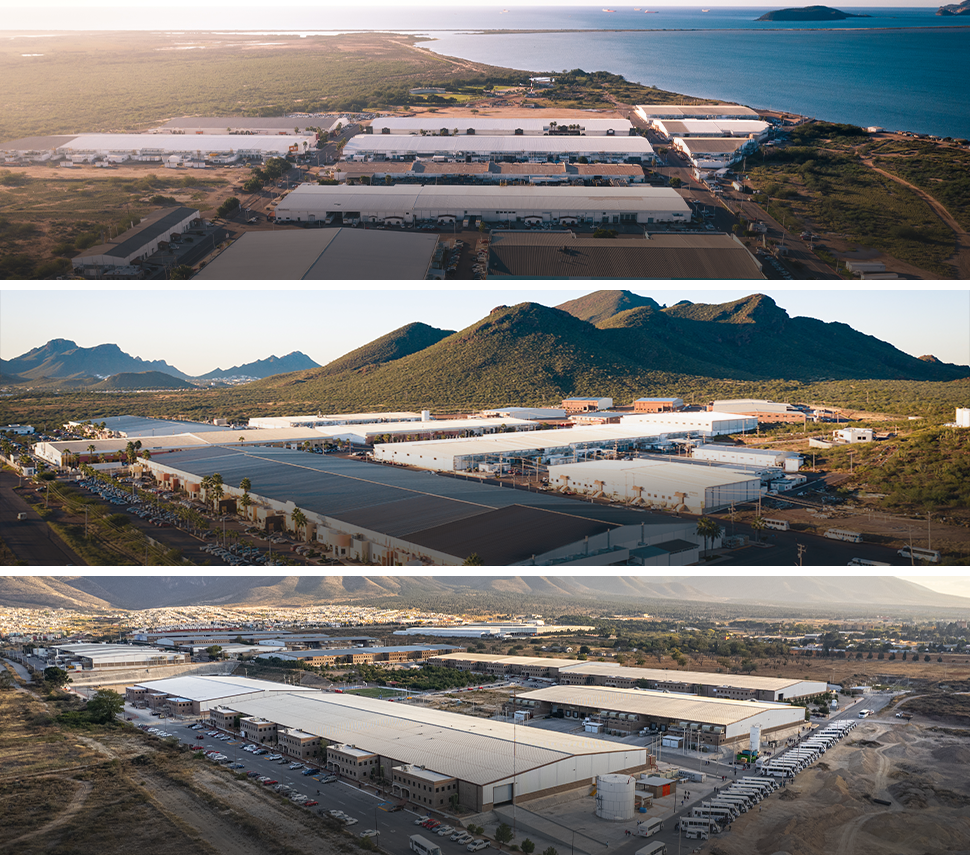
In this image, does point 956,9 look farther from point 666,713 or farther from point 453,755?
point 453,755

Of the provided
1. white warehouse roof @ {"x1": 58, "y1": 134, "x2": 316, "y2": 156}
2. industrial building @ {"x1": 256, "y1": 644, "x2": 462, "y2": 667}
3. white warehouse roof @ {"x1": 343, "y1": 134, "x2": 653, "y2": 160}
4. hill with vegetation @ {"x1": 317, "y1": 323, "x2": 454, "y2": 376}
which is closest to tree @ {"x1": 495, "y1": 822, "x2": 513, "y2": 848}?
hill with vegetation @ {"x1": 317, "y1": 323, "x2": 454, "y2": 376}

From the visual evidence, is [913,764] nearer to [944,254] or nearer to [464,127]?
[944,254]

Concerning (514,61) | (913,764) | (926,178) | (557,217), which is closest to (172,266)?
(557,217)

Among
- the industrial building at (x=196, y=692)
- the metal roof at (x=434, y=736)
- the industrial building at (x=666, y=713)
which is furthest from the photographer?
the industrial building at (x=196, y=692)

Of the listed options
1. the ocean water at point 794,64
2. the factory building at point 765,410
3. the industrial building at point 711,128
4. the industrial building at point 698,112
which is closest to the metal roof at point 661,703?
the factory building at point 765,410

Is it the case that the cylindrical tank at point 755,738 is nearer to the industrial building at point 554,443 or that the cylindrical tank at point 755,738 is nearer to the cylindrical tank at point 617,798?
the cylindrical tank at point 617,798

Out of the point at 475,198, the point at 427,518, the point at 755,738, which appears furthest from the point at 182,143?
the point at 755,738

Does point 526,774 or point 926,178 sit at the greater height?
point 926,178
